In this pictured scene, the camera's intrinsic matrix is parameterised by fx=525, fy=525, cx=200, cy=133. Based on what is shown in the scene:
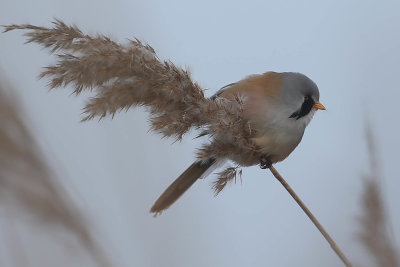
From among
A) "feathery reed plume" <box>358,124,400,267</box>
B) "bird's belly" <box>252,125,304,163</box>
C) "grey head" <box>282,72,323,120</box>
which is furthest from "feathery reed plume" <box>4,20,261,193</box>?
"grey head" <box>282,72,323,120</box>

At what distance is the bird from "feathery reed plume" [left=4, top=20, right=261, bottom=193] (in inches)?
29.7

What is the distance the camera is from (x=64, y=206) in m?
1.06

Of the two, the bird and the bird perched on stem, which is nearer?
the bird perched on stem

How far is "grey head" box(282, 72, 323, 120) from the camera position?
2568mm

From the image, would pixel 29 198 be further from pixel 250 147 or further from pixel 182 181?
pixel 182 181

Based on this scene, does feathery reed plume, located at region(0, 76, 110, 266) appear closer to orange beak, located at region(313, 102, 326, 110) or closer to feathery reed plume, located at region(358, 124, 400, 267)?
feathery reed plume, located at region(358, 124, 400, 267)

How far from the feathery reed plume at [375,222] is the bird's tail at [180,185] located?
1.14 meters

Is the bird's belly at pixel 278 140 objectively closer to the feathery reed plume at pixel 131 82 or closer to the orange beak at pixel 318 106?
the orange beak at pixel 318 106

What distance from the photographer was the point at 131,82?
4.66 feet

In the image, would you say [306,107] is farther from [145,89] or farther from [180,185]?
[145,89]

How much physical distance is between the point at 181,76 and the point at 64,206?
0.62 meters

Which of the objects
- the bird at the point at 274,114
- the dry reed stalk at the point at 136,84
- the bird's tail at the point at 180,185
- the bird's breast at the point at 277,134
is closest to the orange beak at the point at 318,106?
the bird at the point at 274,114

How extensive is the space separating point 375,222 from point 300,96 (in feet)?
5.24

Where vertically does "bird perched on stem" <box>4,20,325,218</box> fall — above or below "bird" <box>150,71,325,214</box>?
above
